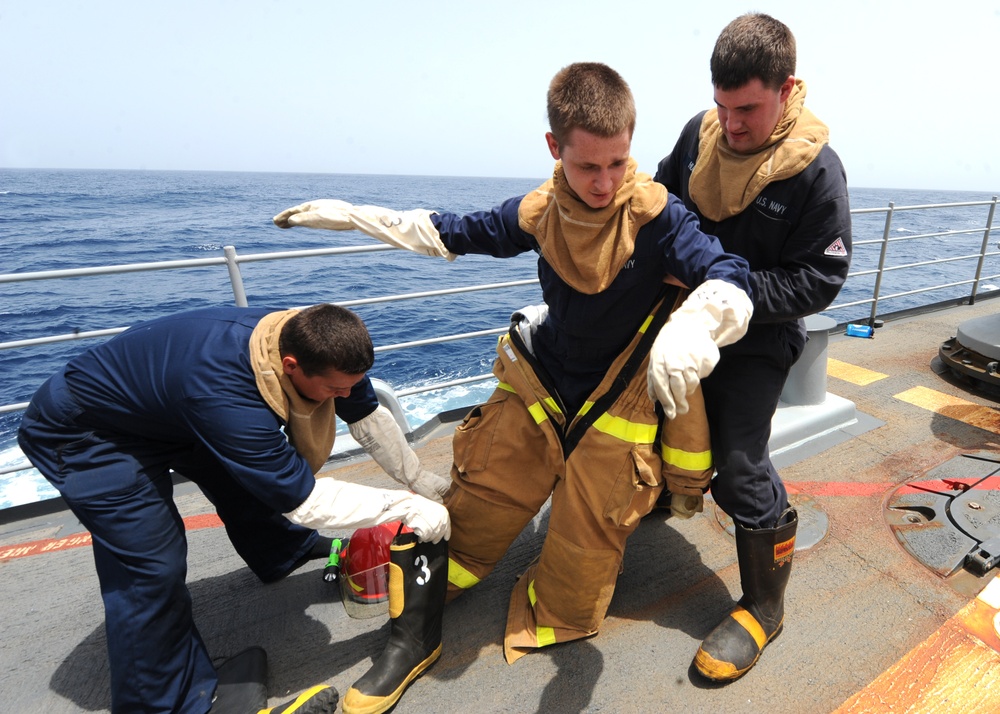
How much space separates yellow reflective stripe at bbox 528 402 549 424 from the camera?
7.36 feet

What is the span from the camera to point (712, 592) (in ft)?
8.43

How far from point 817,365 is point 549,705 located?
8.69 ft

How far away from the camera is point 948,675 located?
211cm

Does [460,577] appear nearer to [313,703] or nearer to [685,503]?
[313,703]

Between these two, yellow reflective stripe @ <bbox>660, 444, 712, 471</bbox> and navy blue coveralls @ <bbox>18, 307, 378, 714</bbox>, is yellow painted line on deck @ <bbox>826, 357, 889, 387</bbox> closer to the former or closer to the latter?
yellow reflective stripe @ <bbox>660, 444, 712, 471</bbox>

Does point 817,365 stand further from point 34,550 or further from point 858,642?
point 34,550

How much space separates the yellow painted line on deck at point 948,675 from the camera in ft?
6.61

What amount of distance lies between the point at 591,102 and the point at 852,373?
13.3 ft

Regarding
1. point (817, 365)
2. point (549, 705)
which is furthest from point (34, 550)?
point (817, 365)

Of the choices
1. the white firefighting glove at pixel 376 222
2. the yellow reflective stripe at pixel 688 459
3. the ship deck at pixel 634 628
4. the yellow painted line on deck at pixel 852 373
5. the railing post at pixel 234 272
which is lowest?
the ship deck at pixel 634 628

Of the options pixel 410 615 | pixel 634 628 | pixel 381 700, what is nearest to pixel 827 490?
pixel 634 628

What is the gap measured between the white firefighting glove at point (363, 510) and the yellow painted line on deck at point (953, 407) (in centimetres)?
363

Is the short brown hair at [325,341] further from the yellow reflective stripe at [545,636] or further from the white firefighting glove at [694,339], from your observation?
the yellow reflective stripe at [545,636]

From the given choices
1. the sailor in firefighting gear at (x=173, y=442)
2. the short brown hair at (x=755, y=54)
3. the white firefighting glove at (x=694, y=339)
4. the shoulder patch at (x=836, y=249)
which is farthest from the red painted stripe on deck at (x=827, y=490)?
the short brown hair at (x=755, y=54)
